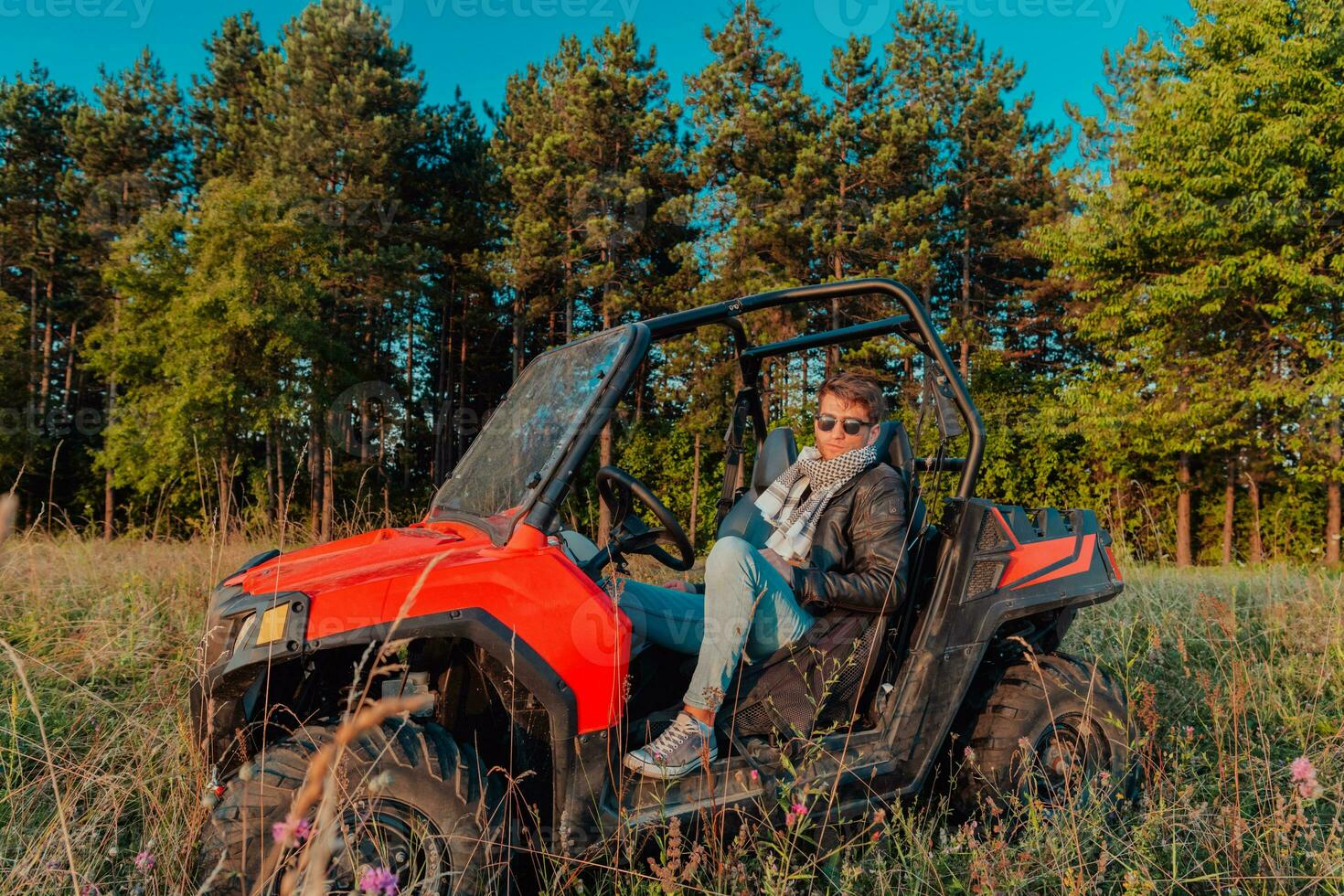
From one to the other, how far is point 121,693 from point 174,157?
28.6m

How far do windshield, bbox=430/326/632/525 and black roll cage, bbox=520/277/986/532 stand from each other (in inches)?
1.5

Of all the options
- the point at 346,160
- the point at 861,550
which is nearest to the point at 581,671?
the point at 861,550

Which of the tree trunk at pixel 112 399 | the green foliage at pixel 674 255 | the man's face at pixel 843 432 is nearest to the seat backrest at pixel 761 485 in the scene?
the man's face at pixel 843 432

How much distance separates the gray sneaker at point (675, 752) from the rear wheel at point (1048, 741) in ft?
3.27

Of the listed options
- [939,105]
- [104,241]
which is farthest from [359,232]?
[939,105]

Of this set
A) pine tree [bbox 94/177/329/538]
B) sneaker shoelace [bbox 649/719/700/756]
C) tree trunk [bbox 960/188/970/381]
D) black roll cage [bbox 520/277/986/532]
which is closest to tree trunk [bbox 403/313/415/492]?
pine tree [bbox 94/177/329/538]

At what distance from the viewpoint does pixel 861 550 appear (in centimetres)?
288

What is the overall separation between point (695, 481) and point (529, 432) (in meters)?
16.3

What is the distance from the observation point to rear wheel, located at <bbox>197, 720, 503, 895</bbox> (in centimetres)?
205

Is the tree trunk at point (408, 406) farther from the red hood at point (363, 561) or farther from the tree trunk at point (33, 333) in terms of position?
the red hood at point (363, 561)

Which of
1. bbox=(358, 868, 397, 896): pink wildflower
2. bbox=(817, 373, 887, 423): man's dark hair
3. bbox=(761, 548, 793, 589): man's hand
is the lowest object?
bbox=(358, 868, 397, 896): pink wildflower

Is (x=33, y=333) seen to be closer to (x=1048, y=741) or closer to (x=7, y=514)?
(x=1048, y=741)

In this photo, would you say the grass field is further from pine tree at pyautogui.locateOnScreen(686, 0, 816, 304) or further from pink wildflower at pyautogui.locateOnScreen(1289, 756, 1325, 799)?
pine tree at pyautogui.locateOnScreen(686, 0, 816, 304)

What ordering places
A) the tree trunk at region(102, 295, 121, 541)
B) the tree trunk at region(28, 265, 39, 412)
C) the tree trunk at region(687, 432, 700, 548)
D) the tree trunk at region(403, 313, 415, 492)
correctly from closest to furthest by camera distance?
the tree trunk at region(687, 432, 700, 548)
the tree trunk at region(102, 295, 121, 541)
the tree trunk at region(403, 313, 415, 492)
the tree trunk at region(28, 265, 39, 412)
